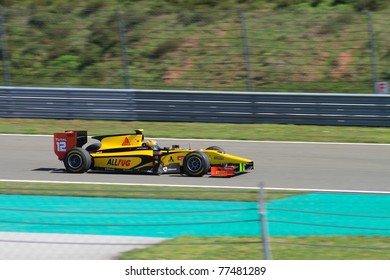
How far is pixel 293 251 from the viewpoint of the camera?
8.54m

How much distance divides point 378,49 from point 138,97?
6.23m

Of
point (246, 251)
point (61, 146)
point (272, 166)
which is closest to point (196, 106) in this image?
point (272, 166)

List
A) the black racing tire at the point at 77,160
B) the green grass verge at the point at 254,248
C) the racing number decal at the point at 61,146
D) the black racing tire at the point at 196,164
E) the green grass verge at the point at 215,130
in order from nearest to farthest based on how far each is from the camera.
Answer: the green grass verge at the point at 254,248
the black racing tire at the point at 196,164
the black racing tire at the point at 77,160
the racing number decal at the point at 61,146
the green grass verge at the point at 215,130

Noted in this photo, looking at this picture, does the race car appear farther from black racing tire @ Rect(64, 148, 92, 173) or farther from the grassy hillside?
the grassy hillside

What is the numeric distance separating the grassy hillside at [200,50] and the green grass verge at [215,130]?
147 cm

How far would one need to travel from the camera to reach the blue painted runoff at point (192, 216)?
9656mm

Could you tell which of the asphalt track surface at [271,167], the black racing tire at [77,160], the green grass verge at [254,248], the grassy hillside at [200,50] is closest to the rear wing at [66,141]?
the black racing tire at [77,160]

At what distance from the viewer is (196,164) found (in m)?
13.0

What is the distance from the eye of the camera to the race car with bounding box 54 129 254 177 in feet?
42.6

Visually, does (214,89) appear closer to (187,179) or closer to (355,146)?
(355,146)

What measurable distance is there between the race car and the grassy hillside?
19.2ft

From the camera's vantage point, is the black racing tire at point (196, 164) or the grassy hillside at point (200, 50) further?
the grassy hillside at point (200, 50)

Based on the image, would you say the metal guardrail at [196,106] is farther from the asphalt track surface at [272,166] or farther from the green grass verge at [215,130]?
the asphalt track surface at [272,166]

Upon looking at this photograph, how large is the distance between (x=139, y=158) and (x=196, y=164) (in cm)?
97
